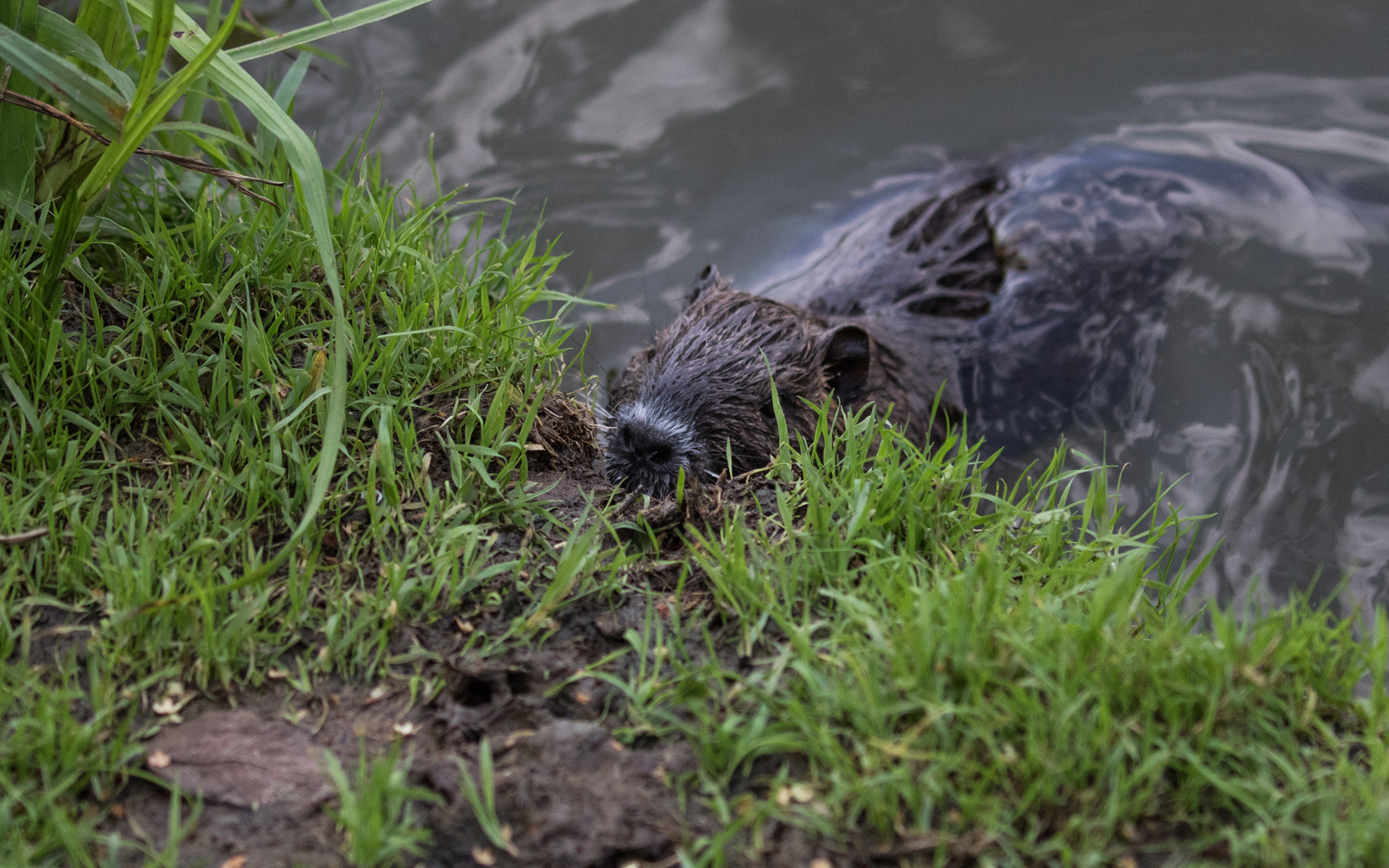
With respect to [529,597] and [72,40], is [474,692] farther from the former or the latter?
[72,40]

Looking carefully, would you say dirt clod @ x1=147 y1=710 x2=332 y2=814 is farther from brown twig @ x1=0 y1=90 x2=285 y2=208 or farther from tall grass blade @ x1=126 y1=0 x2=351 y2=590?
brown twig @ x1=0 y1=90 x2=285 y2=208

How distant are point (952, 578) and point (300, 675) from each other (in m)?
1.36

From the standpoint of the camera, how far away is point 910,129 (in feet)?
19.0

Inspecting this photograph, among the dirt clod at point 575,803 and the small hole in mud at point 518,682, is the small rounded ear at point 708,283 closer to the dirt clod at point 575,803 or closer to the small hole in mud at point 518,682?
the small hole in mud at point 518,682

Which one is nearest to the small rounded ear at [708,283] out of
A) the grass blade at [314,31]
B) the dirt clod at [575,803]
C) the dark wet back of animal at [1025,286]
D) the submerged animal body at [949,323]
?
the submerged animal body at [949,323]

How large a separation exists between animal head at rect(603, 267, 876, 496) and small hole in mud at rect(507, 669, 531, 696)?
943mm

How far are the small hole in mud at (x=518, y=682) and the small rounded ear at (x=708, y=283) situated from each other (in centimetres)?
201

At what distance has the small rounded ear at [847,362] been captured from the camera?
3.57 m

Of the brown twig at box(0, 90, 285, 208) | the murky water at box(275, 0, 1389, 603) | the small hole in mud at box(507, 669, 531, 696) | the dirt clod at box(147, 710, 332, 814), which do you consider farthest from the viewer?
the murky water at box(275, 0, 1389, 603)

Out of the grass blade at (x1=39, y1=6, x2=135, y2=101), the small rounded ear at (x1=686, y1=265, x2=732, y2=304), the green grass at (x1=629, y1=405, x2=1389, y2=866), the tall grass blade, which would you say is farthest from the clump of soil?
the small rounded ear at (x1=686, y1=265, x2=732, y2=304)

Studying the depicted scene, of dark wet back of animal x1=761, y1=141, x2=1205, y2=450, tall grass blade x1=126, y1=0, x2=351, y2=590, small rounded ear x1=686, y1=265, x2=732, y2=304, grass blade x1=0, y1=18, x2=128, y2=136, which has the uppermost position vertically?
grass blade x1=0, y1=18, x2=128, y2=136

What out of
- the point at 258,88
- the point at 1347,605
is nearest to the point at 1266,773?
the point at 1347,605

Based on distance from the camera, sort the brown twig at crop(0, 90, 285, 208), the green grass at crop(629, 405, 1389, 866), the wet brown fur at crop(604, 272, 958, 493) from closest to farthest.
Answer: the green grass at crop(629, 405, 1389, 866)
the brown twig at crop(0, 90, 285, 208)
the wet brown fur at crop(604, 272, 958, 493)

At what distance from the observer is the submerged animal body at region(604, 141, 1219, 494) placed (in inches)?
130
